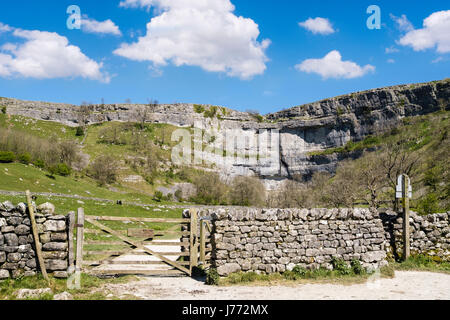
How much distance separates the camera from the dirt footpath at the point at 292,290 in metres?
9.30

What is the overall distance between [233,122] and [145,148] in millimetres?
40794

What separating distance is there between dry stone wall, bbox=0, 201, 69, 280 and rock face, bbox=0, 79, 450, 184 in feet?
310

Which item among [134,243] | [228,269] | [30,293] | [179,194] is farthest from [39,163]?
[228,269]

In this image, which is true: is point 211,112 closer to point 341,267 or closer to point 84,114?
point 84,114

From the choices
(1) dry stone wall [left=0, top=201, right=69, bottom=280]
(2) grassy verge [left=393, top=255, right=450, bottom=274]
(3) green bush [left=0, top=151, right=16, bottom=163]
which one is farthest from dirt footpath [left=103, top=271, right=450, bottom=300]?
(3) green bush [left=0, top=151, right=16, bottom=163]

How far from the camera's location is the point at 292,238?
11.7 meters

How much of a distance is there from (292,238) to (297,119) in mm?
105729

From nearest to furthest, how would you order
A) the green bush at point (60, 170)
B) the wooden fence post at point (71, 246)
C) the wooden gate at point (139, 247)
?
the wooden fence post at point (71, 246), the wooden gate at point (139, 247), the green bush at point (60, 170)

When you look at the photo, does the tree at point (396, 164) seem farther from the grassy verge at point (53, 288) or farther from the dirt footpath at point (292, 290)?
the grassy verge at point (53, 288)

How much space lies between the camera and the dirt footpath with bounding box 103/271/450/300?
9297 millimetres

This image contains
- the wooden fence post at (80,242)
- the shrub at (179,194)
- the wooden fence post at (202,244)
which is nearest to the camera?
the wooden fence post at (80,242)

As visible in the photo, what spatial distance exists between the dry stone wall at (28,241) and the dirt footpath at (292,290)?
171 centimetres

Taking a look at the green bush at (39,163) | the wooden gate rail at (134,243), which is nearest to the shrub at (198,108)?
the green bush at (39,163)
